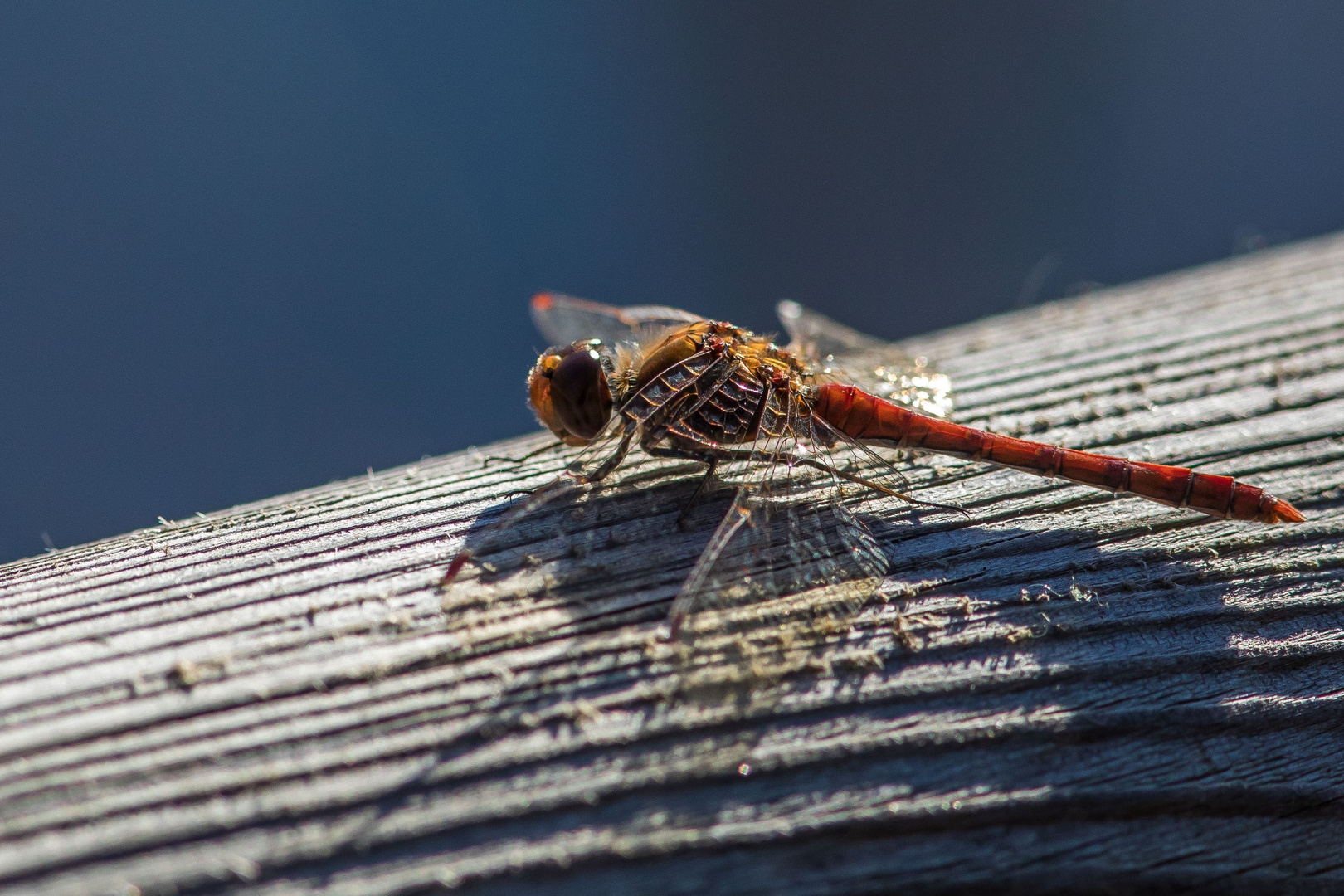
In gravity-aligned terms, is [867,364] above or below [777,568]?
above

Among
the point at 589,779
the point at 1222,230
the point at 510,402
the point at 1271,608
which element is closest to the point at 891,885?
the point at 589,779

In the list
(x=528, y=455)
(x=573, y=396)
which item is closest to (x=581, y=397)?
(x=573, y=396)

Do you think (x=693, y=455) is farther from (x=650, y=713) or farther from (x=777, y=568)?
(x=650, y=713)

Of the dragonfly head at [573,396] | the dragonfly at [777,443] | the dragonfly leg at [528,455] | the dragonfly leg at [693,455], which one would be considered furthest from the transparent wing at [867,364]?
the dragonfly leg at [528,455]

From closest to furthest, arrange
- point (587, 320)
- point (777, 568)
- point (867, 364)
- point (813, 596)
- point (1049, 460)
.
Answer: point (813, 596), point (777, 568), point (1049, 460), point (867, 364), point (587, 320)

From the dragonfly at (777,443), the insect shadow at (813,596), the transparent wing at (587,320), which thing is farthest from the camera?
the transparent wing at (587,320)

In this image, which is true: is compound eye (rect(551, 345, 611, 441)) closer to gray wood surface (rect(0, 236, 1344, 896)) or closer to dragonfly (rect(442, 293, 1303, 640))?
dragonfly (rect(442, 293, 1303, 640))

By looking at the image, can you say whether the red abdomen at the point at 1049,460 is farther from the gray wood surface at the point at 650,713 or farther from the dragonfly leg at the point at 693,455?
the dragonfly leg at the point at 693,455

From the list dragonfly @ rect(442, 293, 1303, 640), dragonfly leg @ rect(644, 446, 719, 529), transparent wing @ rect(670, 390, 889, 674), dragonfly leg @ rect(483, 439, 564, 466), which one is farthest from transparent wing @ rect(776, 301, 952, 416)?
dragonfly leg @ rect(483, 439, 564, 466)
